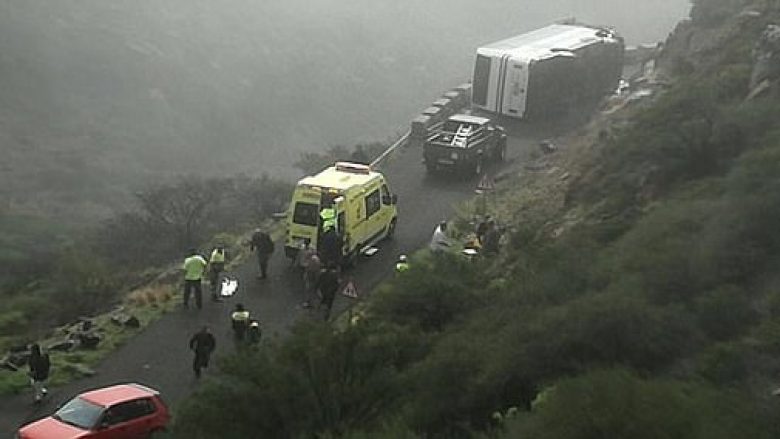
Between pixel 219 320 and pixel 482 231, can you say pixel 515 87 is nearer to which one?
pixel 482 231

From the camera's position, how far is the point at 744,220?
14.9m

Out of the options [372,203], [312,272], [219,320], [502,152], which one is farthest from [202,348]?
[502,152]

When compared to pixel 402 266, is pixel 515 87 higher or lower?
lower

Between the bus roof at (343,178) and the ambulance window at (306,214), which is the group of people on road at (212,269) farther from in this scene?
the bus roof at (343,178)

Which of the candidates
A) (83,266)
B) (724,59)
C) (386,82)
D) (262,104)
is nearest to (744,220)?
(724,59)

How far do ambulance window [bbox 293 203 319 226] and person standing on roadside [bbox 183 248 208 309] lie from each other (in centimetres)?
218

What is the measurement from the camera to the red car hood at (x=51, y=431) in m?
16.4

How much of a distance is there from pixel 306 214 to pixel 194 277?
2627 millimetres

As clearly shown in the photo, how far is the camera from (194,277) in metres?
22.2

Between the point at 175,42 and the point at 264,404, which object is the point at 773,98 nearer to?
the point at 264,404

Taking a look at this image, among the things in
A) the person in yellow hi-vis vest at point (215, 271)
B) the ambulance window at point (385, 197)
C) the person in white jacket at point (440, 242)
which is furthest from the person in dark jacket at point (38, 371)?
the ambulance window at point (385, 197)

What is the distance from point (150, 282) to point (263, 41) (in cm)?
5544

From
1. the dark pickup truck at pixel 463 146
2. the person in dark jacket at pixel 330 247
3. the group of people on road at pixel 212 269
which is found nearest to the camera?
the group of people on road at pixel 212 269

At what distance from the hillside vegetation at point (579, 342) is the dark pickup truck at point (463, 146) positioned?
10208 millimetres
